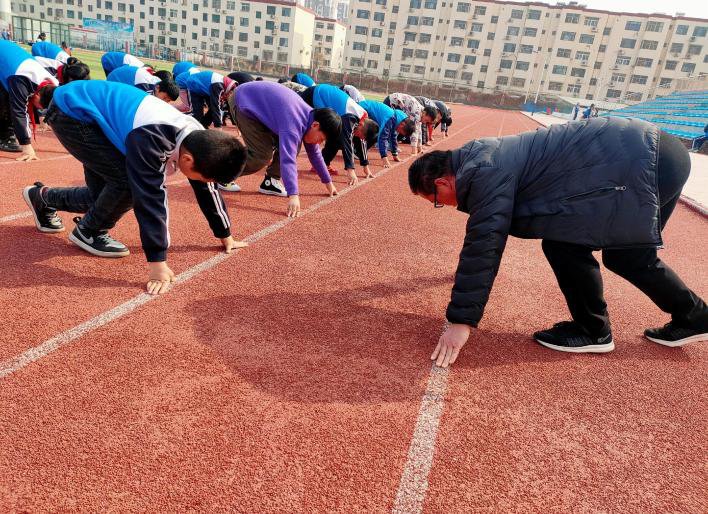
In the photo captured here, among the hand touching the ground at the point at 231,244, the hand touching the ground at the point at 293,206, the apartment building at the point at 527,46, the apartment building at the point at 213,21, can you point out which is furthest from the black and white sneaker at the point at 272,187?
the apartment building at the point at 213,21

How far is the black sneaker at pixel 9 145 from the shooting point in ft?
23.4

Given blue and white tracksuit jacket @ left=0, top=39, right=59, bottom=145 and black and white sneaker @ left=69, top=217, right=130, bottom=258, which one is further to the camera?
blue and white tracksuit jacket @ left=0, top=39, right=59, bottom=145

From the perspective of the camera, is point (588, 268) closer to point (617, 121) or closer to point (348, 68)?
point (617, 121)

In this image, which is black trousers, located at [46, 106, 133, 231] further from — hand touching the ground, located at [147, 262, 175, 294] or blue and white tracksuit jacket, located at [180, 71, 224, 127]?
blue and white tracksuit jacket, located at [180, 71, 224, 127]

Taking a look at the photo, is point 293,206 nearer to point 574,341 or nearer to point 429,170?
point 429,170

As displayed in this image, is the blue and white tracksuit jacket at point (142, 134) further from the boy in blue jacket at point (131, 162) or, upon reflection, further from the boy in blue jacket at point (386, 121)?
the boy in blue jacket at point (386, 121)

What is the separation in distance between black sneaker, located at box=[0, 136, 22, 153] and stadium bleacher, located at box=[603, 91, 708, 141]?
25.7 meters

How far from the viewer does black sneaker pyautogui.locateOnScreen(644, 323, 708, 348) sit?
314 cm

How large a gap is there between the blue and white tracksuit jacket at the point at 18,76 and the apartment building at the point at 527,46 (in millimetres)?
69780

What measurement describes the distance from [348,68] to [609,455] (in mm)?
78287

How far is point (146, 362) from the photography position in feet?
8.27

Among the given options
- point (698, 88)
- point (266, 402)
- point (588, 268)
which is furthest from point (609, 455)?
point (698, 88)

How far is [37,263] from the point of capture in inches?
139

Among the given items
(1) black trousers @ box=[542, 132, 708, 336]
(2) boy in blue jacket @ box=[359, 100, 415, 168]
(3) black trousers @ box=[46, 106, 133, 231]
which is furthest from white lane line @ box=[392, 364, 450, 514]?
(2) boy in blue jacket @ box=[359, 100, 415, 168]
